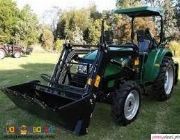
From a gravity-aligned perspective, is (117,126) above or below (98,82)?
below

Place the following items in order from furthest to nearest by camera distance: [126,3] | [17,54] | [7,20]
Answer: [126,3] < [7,20] < [17,54]

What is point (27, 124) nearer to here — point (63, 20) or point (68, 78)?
point (68, 78)

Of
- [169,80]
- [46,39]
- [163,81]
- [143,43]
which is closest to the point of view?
[163,81]

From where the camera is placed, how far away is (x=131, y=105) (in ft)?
20.7

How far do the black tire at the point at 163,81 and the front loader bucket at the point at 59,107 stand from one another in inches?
91.5

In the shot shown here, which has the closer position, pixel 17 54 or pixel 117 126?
pixel 117 126

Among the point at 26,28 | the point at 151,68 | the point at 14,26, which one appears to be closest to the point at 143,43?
the point at 151,68

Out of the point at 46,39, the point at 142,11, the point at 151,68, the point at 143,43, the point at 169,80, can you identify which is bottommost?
the point at 46,39

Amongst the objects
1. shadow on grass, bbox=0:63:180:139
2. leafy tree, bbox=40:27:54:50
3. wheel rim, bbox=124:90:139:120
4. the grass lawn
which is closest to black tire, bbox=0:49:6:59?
leafy tree, bbox=40:27:54:50

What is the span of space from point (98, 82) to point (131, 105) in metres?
0.88

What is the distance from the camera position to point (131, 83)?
6176mm

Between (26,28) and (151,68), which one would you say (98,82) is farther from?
(26,28)

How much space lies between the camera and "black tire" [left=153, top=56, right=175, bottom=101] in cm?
747

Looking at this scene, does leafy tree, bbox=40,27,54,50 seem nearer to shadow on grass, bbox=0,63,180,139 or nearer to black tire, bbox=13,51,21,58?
black tire, bbox=13,51,21,58
